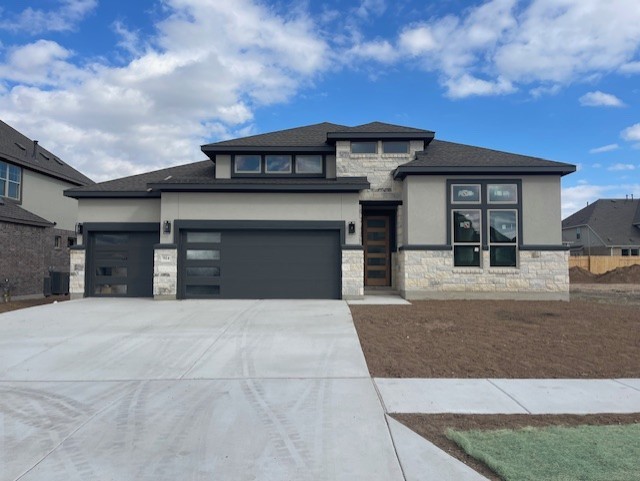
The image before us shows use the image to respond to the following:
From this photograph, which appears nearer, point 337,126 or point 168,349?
point 168,349

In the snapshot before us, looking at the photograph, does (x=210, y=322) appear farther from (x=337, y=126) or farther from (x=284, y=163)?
(x=337, y=126)

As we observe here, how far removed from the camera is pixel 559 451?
3621mm

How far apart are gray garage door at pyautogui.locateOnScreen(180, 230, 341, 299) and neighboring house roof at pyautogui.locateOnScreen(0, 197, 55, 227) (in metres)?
7.97

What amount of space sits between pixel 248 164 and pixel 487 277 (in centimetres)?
899

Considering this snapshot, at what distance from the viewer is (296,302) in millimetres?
12844

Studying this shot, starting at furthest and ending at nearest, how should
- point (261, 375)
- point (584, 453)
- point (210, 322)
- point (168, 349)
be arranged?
point (210, 322)
point (168, 349)
point (261, 375)
point (584, 453)

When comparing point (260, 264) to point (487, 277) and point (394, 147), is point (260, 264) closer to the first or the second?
point (394, 147)

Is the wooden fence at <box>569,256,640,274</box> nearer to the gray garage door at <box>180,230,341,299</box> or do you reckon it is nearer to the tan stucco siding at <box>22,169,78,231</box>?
the gray garage door at <box>180,230,341,299</box>

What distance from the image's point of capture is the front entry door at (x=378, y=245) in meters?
15.8

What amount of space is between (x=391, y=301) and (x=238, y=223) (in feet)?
17.7

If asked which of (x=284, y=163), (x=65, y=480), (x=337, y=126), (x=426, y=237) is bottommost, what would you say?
(x=65, y=480)

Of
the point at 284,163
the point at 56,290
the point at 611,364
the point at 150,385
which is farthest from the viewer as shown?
the point at 56,290

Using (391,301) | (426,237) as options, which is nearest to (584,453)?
(391,301)

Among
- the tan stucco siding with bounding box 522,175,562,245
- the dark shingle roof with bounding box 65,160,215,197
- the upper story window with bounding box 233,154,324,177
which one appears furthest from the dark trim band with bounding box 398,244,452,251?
the dark shingle roof with bounding box 65,160,215,197
